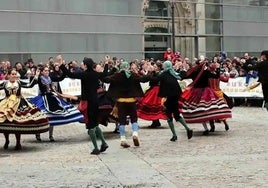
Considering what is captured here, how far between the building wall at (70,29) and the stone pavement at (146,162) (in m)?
12.9

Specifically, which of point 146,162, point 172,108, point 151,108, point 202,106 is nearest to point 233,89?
point 151,108

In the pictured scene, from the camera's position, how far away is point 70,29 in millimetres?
28469

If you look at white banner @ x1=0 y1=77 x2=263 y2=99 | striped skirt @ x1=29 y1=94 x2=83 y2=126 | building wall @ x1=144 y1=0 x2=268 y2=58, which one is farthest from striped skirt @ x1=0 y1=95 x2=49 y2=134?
building wall @ x1=144 y1=0 x2=268 y2=58

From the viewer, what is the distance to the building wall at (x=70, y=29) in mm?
26641

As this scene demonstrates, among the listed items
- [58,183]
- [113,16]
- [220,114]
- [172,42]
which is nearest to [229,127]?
[220,114]

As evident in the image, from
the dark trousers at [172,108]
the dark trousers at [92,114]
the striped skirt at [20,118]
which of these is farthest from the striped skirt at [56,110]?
the dark trousers at [172,108]

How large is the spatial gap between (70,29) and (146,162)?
19068 millimetres

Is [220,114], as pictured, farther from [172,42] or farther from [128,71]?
[172,42]

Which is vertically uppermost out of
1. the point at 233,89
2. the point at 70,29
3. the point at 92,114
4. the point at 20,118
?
the point at 70,29

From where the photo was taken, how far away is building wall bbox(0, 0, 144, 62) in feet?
87.4

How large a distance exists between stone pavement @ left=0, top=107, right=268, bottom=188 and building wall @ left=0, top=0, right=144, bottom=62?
12.9 m

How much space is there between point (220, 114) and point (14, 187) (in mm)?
6702

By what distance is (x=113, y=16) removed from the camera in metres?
30.3

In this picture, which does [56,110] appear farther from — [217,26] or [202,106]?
[217,26]
